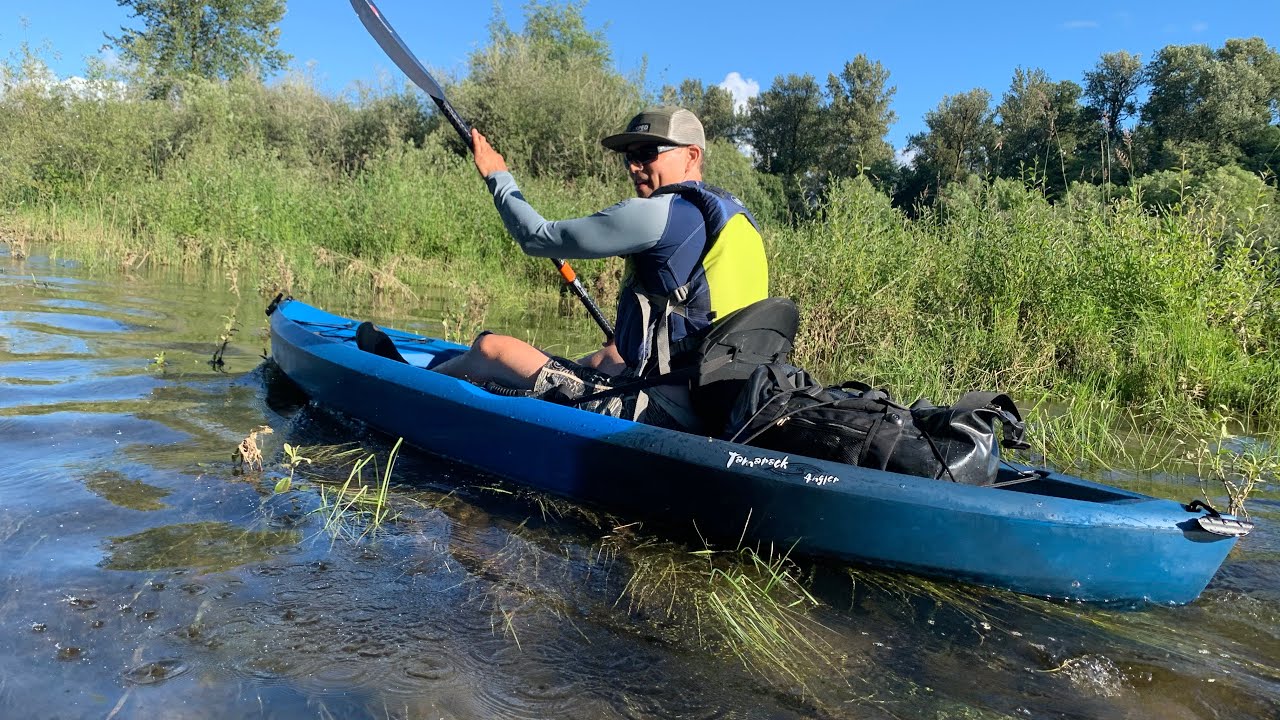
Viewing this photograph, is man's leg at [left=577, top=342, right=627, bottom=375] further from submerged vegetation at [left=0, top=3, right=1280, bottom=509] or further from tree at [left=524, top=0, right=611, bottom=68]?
tree at [left=524, top=0, right=611, bottom=68]

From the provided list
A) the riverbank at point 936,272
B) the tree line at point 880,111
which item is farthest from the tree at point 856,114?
the riverbank at point 936,272

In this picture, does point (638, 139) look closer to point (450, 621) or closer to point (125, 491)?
point (450, 621)

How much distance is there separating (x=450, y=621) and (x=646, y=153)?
Answer: 68.4 inches

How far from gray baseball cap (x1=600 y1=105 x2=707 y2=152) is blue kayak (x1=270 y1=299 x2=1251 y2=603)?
3.25ft

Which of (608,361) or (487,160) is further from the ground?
A: (487,160)

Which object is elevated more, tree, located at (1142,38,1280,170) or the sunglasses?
tree, located at (1142,38,1280,170)

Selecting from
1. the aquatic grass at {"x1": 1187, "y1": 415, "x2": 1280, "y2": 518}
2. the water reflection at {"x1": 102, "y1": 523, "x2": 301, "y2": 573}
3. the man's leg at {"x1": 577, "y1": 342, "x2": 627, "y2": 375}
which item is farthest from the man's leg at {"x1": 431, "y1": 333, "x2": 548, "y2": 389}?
the aquatic grass at {"x1": 1187, "y1": 415, "x2": 1280, "y2": 518}

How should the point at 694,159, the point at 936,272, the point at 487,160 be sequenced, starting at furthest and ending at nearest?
→ the point at 936,272
the point at 487,160
the point at 694,159

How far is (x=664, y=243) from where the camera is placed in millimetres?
2863

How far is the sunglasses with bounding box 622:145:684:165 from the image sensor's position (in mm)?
3039

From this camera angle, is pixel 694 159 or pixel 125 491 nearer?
pixel 125 491

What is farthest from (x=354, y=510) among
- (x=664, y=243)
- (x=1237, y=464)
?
(x=1237, y=464)

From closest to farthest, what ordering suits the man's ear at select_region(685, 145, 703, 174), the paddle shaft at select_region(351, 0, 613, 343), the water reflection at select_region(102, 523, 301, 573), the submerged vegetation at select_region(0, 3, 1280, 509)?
the water reflection at select_region(102, 523, 301, 573), the man's ear at select_region(685, 145, 703, 174), the paddle shaft at select_region(351, 0, 613, 343), the submerged vegetation at select_region(0, 3, 1280, 509)

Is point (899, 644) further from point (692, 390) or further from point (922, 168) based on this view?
point (922, 168)
